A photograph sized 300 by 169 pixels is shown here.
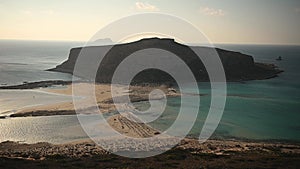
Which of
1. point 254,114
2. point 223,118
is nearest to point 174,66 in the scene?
point 254,114

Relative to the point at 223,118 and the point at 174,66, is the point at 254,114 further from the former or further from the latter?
the point at 174,66

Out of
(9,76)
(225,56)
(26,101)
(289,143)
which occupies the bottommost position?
(289,143)

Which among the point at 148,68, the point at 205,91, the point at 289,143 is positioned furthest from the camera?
the point at 148,68

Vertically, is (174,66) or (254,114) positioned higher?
(174,66)

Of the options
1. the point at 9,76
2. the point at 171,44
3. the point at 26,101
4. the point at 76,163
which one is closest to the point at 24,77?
the point at 9,76

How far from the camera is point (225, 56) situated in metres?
68.2

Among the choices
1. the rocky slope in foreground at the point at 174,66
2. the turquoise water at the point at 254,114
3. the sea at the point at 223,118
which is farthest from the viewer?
the rocky slope in foreground at the point at 174,66

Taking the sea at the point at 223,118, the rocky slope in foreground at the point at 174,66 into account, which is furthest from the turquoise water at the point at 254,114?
the rocky slope in foreground at the point at 174,66

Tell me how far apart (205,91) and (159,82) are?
997cm

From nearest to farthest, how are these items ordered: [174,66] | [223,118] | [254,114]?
[223,118]
[254,114]
[174,66]

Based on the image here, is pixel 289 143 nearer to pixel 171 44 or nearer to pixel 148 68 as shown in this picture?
pixel 148 68

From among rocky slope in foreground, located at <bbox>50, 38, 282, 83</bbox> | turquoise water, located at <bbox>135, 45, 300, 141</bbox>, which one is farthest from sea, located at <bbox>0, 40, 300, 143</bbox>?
rocky slope in foreground, located at <bbox>50, 38, 282, 83</bbox>

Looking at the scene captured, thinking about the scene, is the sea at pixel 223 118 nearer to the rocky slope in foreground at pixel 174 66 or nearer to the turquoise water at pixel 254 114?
the turquoise water at pixel 254 114

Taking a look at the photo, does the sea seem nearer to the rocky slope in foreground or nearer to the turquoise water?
the turquoise water
